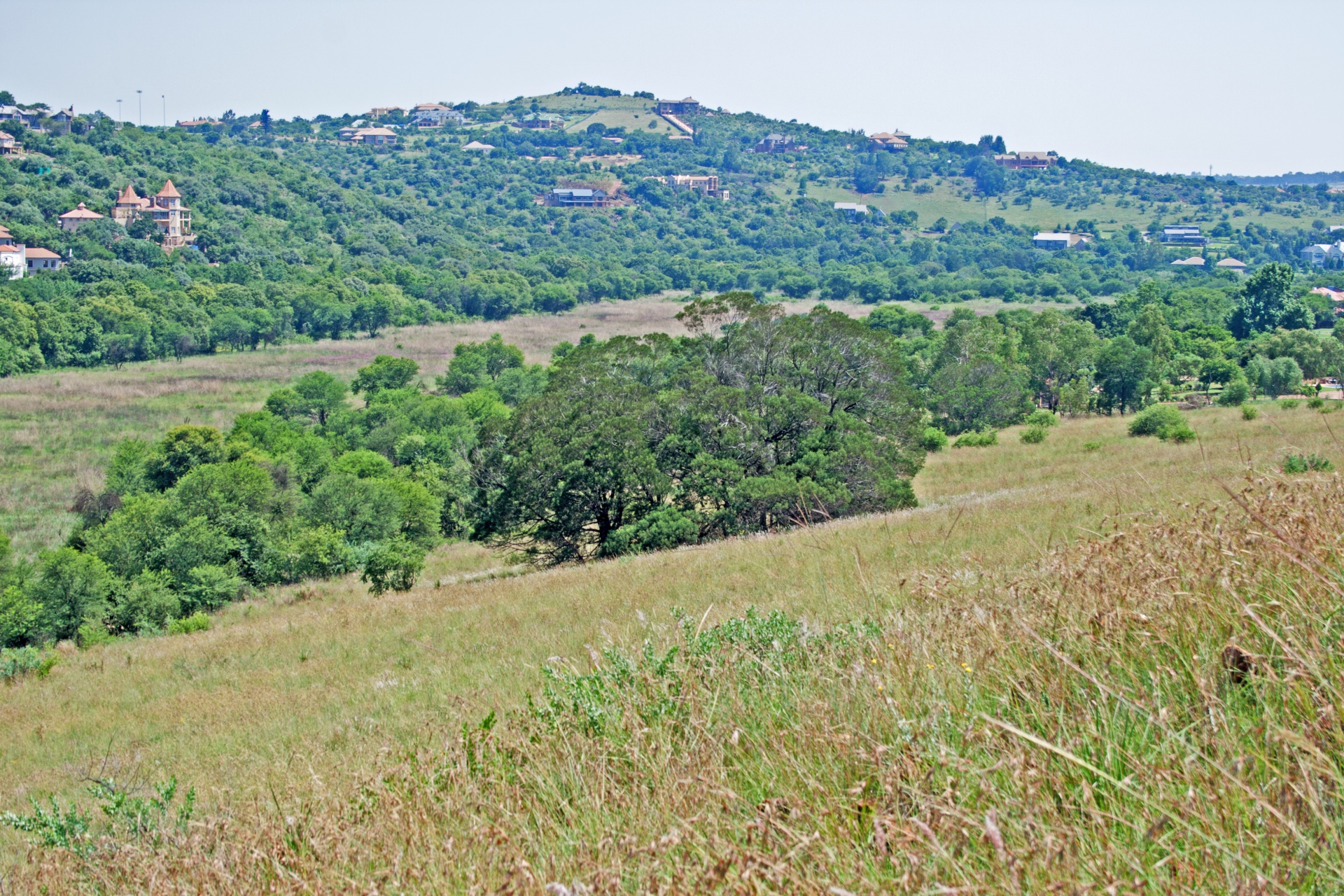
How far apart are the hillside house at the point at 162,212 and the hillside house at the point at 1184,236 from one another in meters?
140

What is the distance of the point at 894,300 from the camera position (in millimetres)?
109312

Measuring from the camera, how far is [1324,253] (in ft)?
432

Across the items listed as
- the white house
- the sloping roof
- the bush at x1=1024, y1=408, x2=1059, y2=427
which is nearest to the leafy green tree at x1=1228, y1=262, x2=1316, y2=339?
the bush at x1=1024, y1=408, x2=1059, y2=427

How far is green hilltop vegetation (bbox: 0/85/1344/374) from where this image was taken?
7994 cm

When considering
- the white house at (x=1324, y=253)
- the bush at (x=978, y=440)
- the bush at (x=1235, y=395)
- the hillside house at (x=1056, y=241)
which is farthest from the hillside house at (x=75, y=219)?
the white house at (x=1324, y=253)

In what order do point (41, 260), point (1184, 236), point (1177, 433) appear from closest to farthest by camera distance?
point (1177, 433), point (41, 260), point (1184, 236)

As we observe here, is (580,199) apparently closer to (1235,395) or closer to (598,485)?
(1235,395)

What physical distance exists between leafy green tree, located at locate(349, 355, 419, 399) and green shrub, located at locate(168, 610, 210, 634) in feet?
108

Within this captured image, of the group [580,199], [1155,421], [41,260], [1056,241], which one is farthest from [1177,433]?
[580,199]

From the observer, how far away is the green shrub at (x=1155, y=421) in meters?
30.1

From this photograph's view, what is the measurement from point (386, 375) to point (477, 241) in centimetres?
8774

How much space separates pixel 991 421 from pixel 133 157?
403 feet

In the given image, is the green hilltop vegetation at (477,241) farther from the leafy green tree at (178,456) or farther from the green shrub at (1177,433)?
the green shrub at (1177,433)

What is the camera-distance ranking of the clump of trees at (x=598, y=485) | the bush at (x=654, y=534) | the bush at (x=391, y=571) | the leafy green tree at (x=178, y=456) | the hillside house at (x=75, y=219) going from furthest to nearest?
the hillside house at (x=75, y=219) < the leafy green tree at (x=178, y=456) < the clump of trees at (x=598, y=485) < the bush at (x=391, y=571) < the bush at (x=654, y=534)
